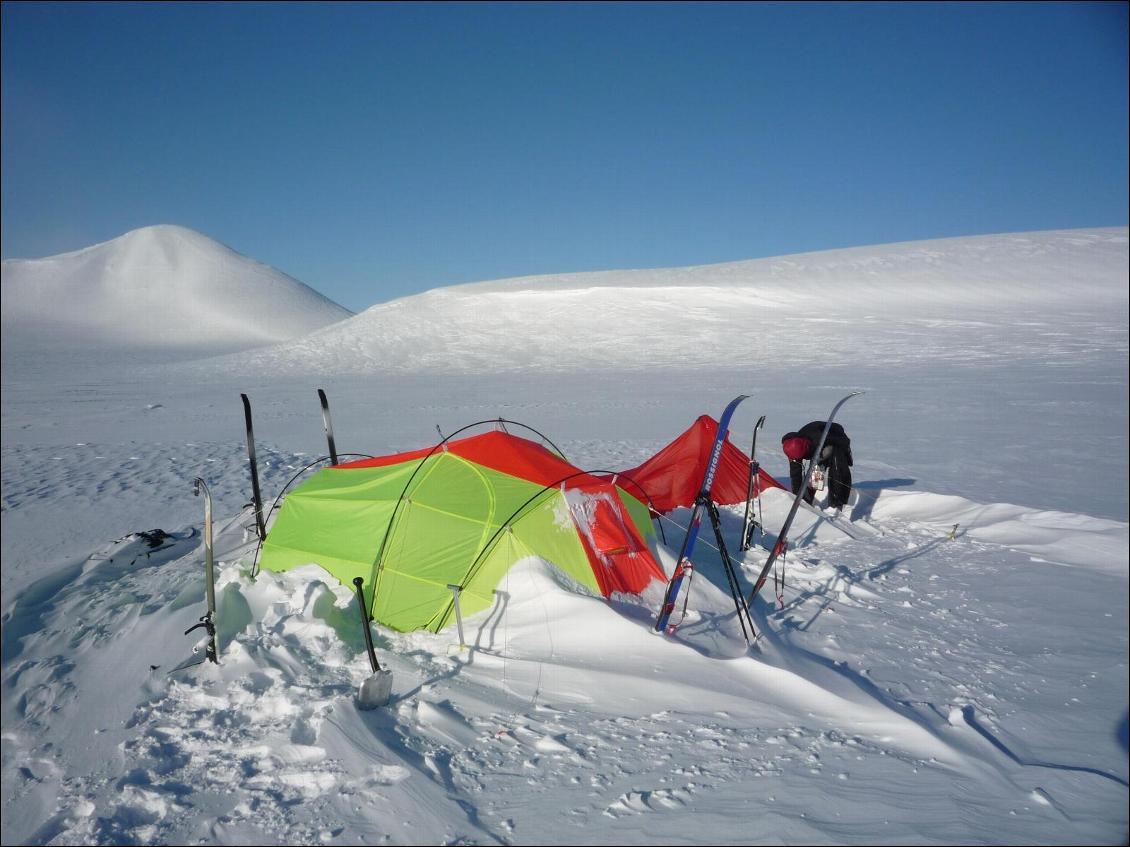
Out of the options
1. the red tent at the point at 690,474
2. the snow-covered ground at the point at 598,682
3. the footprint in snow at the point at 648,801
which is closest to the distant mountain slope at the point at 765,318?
the snow-covered ground at the point at 598,682

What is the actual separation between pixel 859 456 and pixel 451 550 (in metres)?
8.52

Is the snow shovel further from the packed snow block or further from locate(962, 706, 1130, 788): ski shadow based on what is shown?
locate(962, 706, 1130, 788): ski shadow

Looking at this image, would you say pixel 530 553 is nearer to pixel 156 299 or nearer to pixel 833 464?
pixel 833 464

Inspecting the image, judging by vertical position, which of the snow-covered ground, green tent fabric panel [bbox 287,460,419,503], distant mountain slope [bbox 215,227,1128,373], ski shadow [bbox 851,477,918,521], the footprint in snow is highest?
distant mountain slope [bbox 215,227,1128,373]

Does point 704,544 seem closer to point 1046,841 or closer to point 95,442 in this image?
point 1046,841

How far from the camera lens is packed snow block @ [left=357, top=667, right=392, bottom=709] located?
12.4ft

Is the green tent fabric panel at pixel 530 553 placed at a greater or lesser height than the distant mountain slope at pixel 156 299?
lesser

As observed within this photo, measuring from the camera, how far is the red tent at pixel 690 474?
7.92m

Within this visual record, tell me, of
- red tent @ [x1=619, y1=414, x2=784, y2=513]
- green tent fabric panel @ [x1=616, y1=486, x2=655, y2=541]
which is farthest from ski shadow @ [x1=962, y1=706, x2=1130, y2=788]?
red tent @ [x1=619, y1=414, x2=784, y2=513]

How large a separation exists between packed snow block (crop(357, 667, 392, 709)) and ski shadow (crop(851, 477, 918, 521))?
234 inches

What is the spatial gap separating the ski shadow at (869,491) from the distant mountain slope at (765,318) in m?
15.4

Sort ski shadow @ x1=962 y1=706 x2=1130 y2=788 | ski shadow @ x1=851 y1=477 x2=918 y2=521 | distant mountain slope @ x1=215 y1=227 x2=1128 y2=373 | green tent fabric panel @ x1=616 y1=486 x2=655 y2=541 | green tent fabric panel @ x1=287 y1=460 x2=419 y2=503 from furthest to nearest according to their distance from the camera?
distant mountain slope @ x1=215 y1=227 x2=1128 y2=373 < ski shadow @ x1=851 y1=477 x2=918 y2=521 < green tent fabric panel @ x1=616 y1=486 x2=655 y2=541 < green tent fabric panel @ x1=287 y1=460 x2=419 y2=503 < ski shadow @ x1=962 y1=706 x2=1130 y2=788

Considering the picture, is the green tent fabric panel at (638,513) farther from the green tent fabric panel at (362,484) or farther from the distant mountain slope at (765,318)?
the distant mountain slope at (765,318)

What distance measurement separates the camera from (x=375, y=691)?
3.81 m
